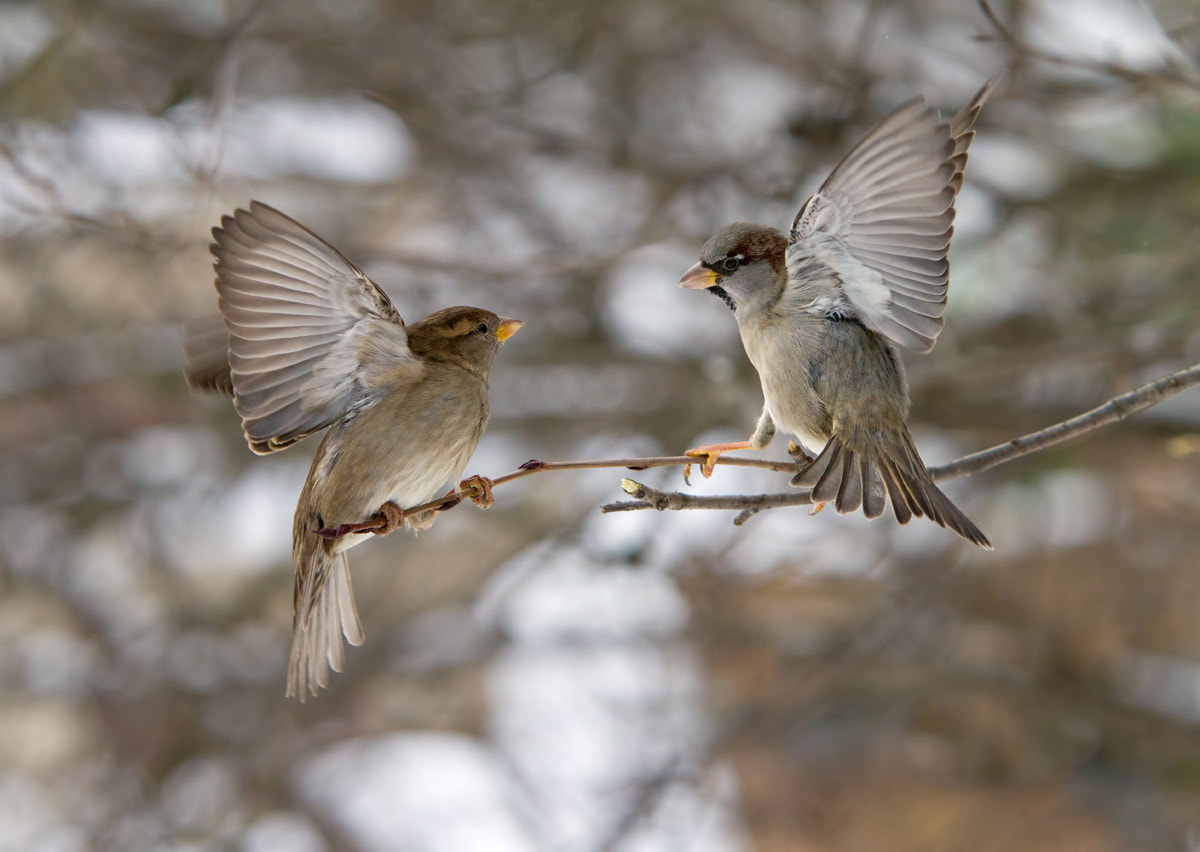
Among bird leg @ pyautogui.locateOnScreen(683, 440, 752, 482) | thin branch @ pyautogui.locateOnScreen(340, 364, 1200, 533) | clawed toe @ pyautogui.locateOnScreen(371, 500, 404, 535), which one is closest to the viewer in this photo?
thin branch @ pyautogui.locateOnScreen(340, 364, 1200, 533)

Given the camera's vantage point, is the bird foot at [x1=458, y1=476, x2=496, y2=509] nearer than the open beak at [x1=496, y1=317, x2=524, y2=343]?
Yes

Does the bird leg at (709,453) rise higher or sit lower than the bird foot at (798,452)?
higher

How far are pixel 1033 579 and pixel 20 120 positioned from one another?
6455mm

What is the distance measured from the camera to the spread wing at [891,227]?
2633 millimetres

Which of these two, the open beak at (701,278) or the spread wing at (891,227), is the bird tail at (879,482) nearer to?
the spread wing at (891,227)

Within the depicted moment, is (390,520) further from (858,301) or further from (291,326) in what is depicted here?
(858,301)

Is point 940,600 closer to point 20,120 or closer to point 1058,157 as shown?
point 1058,157

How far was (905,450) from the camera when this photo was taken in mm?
3219

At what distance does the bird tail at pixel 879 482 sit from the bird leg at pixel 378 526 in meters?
1.05

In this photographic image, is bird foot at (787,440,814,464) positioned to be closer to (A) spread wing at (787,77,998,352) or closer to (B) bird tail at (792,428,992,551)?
(B) bird tail at (792,428,992,551)

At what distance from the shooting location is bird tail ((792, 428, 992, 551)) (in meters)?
2.81

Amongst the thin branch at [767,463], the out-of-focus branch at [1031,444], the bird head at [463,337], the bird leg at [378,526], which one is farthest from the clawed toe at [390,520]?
the out-of-focus branch at [1031,444]

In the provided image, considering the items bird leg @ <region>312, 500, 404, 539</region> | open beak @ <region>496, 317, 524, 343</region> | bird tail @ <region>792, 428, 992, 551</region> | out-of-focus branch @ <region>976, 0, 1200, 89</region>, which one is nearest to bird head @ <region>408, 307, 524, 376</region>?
open beak @ <region>496, 317, 524, 343</region>

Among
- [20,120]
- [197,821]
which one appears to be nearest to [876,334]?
[20,120]
